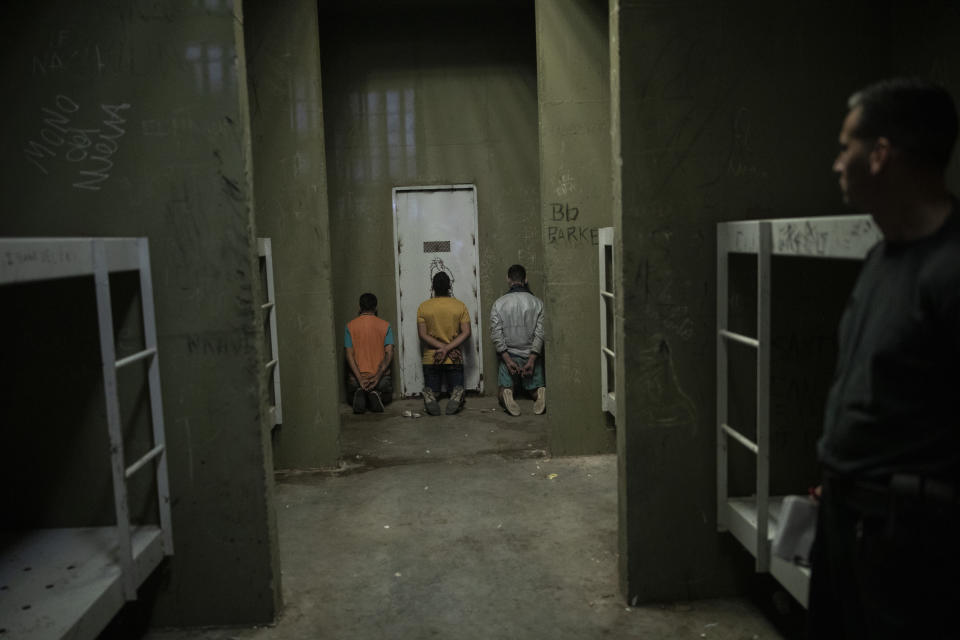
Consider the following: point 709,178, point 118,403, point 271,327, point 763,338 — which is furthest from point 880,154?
point 271,327

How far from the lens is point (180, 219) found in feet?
12.1

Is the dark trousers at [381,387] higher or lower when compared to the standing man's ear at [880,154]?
lower

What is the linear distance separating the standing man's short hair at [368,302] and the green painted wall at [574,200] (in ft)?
8.19

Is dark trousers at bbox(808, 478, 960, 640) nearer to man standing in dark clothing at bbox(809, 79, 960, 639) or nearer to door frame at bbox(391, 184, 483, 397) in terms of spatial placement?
man standing in dark clothing at bbox(809, 79, 960, 639)

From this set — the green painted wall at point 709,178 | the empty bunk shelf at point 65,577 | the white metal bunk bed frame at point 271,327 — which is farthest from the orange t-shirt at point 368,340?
the green painted wall at point 709,178

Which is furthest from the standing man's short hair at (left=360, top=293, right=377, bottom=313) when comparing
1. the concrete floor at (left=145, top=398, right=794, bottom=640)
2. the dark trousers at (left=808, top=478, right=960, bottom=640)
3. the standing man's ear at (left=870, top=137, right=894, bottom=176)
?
the standing man's ear at (left=870, top=137, right=894, bottom=176)

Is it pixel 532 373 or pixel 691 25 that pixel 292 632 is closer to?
pixel 691 25

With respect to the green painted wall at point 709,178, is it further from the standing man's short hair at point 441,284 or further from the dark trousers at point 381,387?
the dark trousers at point 381,387

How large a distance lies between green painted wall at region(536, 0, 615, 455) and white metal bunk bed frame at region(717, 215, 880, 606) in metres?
2.62

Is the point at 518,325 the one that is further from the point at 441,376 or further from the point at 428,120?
the point at 428,120

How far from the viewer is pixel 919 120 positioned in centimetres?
193

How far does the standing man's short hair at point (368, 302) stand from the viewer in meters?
8.30

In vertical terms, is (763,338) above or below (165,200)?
below

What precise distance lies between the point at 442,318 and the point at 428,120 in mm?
2263
